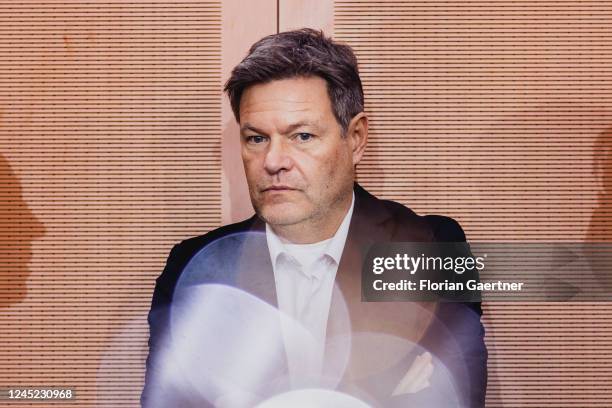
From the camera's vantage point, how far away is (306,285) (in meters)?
1.42

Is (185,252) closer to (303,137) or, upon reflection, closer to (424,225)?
(303,137)

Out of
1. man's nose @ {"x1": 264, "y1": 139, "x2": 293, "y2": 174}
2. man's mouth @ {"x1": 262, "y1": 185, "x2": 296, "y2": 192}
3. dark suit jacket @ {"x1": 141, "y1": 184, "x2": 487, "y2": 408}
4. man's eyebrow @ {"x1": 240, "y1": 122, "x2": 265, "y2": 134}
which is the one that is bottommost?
dark suit jacket @ {"x1": 141, "y1": 184, "x2": 487, "y2": 408}

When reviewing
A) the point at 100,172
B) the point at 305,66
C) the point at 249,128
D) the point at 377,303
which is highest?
the point at 305,66

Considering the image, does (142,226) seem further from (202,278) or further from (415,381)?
(415,381)

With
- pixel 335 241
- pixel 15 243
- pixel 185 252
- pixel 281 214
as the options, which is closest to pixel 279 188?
pixel 281 214

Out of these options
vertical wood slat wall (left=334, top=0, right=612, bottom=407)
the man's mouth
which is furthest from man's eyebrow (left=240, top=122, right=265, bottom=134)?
vertical wood slat wall (left=334, top=0, right=612, bottom=407)

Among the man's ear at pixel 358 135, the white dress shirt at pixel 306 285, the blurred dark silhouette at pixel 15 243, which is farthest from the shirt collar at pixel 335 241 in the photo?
the blurred dark silhouette at pixel 15 243

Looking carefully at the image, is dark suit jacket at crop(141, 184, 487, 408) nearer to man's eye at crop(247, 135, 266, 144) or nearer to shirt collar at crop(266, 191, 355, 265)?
shirt collar at crop(266, 191, 355, 265)

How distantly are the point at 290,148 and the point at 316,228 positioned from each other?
180 mm

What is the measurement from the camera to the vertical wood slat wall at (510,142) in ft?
4.77

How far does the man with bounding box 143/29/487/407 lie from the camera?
1.30 m

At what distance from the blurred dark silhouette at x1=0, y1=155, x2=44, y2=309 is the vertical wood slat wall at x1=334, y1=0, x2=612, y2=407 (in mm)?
707

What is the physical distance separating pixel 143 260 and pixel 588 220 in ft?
3.04

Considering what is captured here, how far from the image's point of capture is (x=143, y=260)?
1479mm
